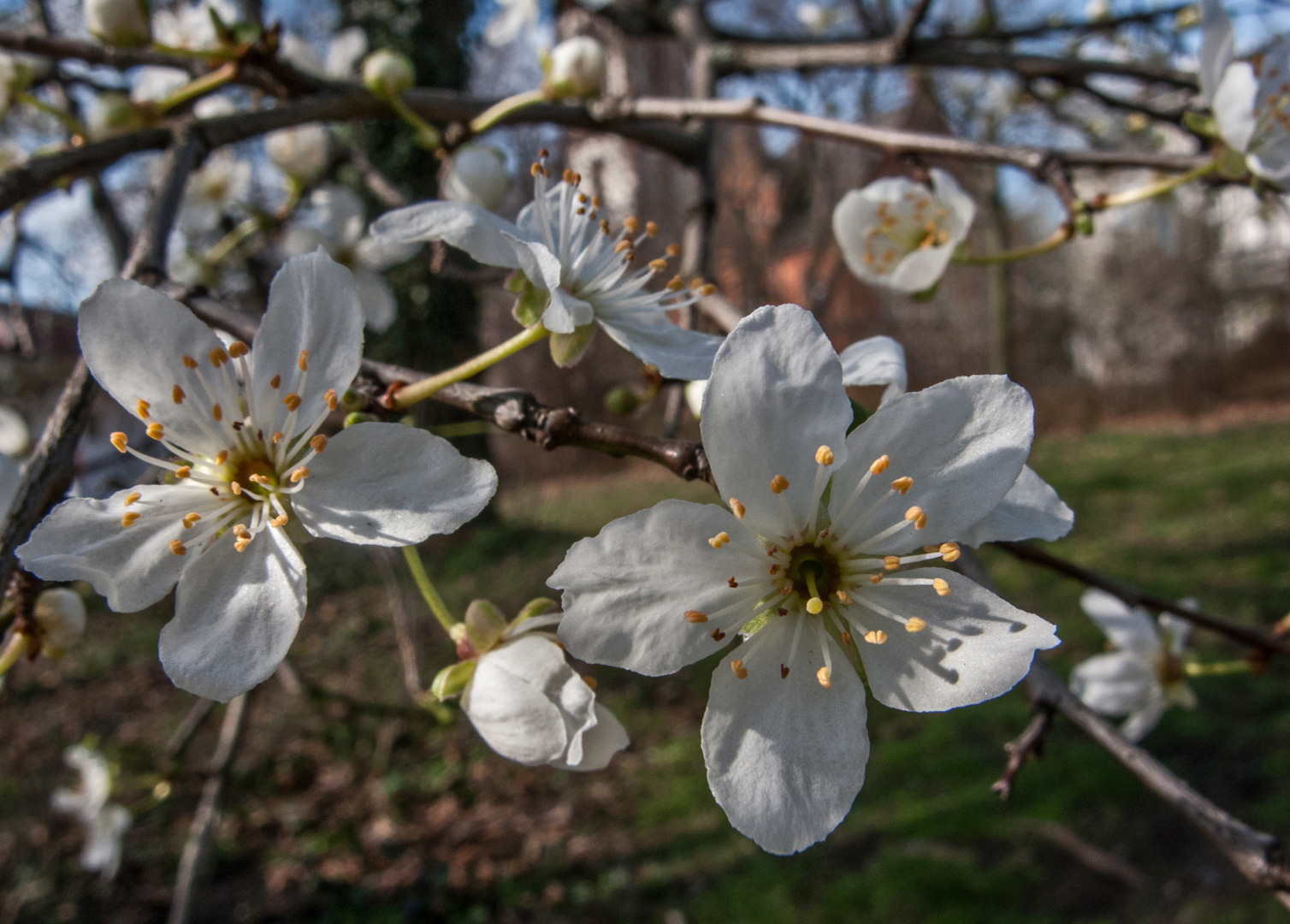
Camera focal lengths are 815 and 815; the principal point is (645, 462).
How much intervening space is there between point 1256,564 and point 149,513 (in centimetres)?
647

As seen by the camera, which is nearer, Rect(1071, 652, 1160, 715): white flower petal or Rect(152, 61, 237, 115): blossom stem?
Rect(152, 61, 237, 115): blossom stem

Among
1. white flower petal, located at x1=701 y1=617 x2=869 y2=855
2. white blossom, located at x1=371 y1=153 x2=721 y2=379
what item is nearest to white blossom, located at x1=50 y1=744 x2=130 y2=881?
white blossom, located at x1=371 y1=153 x2=721 y2=379

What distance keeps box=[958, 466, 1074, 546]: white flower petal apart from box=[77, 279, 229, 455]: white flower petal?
0.74 meters

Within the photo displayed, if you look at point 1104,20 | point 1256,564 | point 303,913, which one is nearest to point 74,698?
point 303,913

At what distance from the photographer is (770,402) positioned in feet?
2.20

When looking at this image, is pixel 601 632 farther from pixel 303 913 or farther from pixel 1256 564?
pixel 1256 564

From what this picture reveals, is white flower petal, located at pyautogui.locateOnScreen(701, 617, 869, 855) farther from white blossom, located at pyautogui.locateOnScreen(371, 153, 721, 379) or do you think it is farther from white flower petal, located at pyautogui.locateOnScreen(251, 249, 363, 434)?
Answer: white flower petal, located at pyautogui.locateOnScreen(251, 249, 363, 434)

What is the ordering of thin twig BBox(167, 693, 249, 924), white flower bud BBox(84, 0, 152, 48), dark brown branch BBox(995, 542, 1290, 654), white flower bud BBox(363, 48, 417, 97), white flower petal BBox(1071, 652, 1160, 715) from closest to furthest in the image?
dark brown branch BBox(995, 542, 1290, 654) < white flower bud BBox(84, 0, 152, 48) < white flower bud BBox(363, 48, 417, 97) < white flower petal BBox(1071, 652, 1160, 715) < thin twig BBox(167, 693, 249, 924)

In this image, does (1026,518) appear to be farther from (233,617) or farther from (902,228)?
(902,228)

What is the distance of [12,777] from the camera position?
4277 millimetres

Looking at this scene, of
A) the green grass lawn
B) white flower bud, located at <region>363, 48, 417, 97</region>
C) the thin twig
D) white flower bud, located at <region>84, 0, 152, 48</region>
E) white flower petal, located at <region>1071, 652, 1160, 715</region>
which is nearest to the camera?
white flower bud, located at <region>84, 0, 152, 48</region>

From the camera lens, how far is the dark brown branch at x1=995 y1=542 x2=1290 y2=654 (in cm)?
99

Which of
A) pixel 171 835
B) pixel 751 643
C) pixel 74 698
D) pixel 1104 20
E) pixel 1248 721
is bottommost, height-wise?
pixel 74 698

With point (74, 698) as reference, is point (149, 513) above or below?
above
